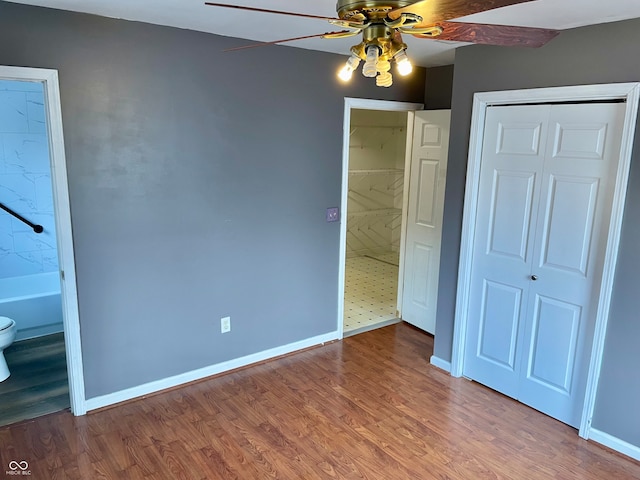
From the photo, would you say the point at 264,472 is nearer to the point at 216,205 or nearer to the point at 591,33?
the point at 216,205

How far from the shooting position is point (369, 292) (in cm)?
524

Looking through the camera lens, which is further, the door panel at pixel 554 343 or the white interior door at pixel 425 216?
the white interior door at pixel 425 216

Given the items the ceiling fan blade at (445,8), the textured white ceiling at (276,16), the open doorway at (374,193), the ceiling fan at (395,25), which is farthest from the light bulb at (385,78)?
the open doorway at (374,193)

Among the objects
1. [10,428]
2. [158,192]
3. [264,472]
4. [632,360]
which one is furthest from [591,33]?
[10,428]

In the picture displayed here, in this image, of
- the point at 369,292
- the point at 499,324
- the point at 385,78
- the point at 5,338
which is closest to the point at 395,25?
the point at 385,78

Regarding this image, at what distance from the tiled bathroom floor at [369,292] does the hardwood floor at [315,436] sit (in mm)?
1024

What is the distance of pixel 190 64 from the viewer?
9.52 feet

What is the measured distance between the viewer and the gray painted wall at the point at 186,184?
263cm

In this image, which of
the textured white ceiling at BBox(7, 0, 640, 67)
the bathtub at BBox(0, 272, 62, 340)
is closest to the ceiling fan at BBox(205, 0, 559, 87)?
the textured white ceiling at BBox(7, 0, 640, 67)

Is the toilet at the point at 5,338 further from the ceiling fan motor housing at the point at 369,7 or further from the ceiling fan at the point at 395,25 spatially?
the ceiling fan motor housing at the point at 369,7

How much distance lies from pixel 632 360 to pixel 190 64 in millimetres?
3066

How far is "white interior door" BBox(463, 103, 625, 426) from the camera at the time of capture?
2613 mm

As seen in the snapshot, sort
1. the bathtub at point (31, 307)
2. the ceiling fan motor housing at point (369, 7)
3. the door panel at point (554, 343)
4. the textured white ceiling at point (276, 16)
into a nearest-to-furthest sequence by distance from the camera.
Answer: the ceiling fan motor housing at point (369, 7)
the textured white ceiling at point (276, 16)
the door panel at point (554, 343)
the bathtub at point (31, 307)

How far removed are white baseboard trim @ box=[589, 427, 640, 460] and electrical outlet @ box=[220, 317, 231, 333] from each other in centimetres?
238
